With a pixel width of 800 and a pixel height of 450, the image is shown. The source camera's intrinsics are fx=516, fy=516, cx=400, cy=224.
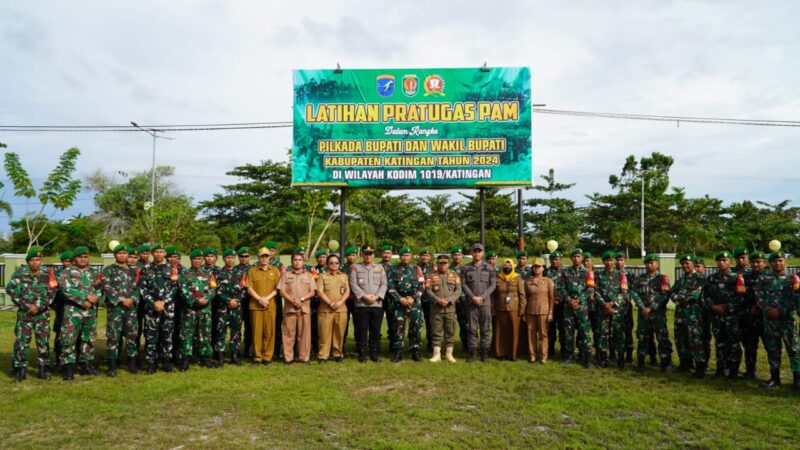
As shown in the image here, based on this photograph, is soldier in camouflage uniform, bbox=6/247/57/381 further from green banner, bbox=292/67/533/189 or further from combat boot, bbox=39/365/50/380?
green banner, bbox=292/67/533/189

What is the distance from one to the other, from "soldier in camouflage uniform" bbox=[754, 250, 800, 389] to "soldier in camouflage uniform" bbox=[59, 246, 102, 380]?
25.5 feet

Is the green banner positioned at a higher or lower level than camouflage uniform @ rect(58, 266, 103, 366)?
higher

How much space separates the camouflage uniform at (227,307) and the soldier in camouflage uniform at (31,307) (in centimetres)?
187

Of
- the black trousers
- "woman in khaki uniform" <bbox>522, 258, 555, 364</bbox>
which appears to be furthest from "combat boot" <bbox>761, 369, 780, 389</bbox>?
the black trousers

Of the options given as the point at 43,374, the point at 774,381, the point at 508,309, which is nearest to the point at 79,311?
the point at 43,374

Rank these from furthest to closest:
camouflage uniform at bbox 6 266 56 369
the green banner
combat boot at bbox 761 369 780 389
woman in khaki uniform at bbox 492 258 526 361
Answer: the green banner, woman in khaki uniform at bbox 492 258 526 361, camouflage uniform at bbox 6 266 56 369, combat boot at bbox 761 369 780 389

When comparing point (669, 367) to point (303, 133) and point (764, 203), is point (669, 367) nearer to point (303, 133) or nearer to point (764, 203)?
point (303, 133)

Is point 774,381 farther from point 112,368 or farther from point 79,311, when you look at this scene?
point 79,311

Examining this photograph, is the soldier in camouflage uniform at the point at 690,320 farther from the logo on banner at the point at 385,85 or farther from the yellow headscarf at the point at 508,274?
the logo on banner at the point at 385,85

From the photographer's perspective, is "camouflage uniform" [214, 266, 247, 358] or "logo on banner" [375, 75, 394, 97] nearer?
"camouflage uniform" [214, 266, 247, 358]

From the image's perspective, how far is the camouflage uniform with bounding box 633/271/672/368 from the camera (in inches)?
255

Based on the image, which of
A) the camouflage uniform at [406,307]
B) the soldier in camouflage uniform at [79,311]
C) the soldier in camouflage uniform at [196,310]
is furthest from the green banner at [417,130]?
the soldier in camouflage uniform at [79,311]

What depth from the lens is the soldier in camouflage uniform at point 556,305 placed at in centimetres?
724

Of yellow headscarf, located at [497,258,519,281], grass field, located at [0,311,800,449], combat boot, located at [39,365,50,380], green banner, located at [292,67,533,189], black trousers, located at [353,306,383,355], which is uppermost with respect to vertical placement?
green banner, located at [292,67,533,189]
